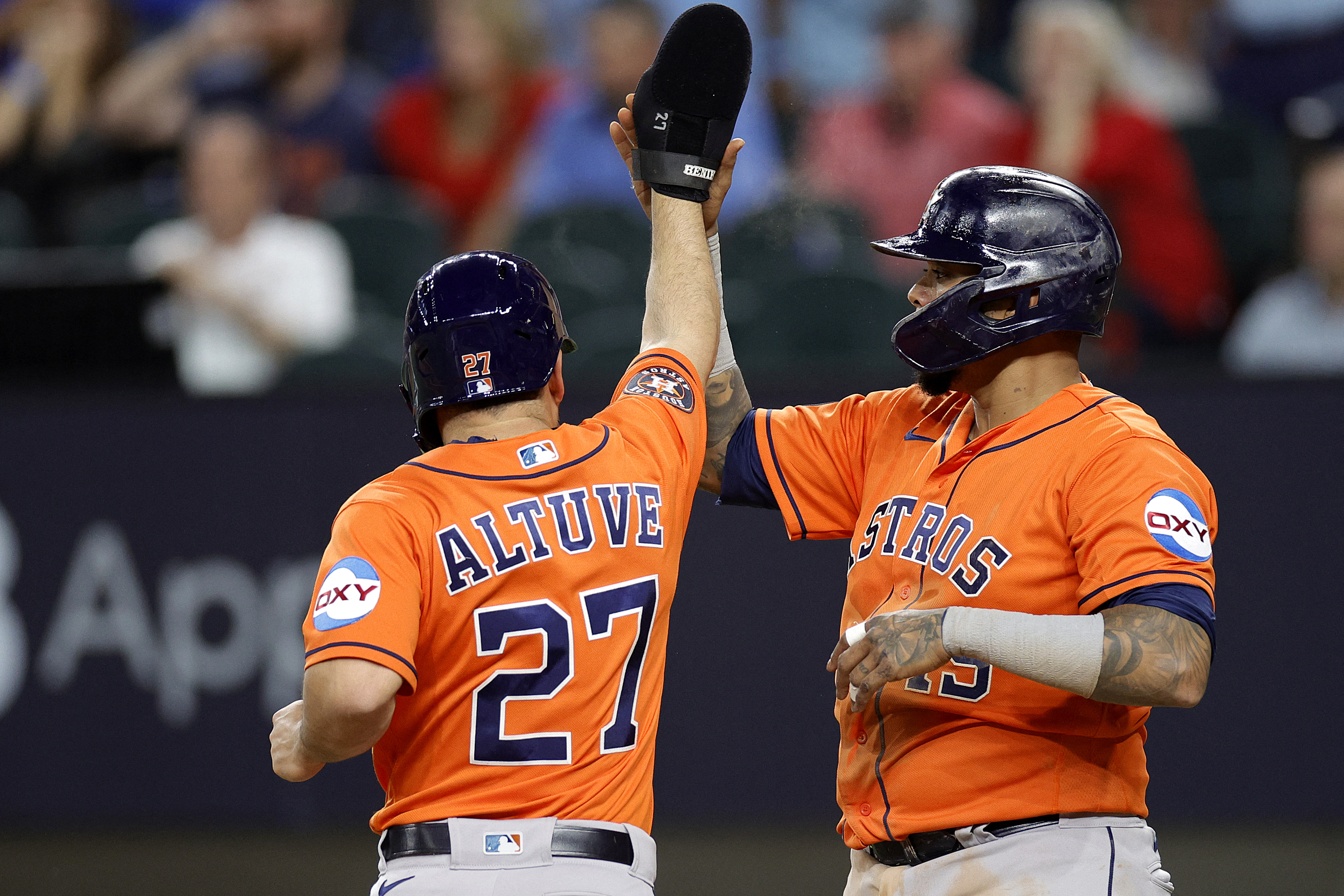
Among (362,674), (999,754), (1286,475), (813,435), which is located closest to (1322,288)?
(1286,475)

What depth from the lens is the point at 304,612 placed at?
6.12 m

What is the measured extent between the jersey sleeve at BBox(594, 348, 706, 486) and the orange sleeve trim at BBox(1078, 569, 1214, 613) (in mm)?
940

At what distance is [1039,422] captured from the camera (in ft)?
9.73

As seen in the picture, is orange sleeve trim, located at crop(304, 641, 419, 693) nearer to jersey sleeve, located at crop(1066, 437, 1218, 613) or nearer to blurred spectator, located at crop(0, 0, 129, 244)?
jersey sleeve, located at crop(1066, 437, 1218, 613)

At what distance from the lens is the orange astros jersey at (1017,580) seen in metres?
2.69

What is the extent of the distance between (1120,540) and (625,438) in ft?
3.38

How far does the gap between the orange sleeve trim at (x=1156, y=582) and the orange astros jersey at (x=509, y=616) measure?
2.96 feet

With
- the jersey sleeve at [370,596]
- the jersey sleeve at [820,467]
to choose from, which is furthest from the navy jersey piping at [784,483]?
the jersey sleeve at [370,596]

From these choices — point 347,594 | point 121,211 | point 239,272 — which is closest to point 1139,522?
point 347,594

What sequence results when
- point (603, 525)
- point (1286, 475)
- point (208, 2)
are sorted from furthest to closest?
point (208, 2) < point (1286, 475) < point (603, 525)

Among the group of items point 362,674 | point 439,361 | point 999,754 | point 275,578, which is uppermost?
point 439,361

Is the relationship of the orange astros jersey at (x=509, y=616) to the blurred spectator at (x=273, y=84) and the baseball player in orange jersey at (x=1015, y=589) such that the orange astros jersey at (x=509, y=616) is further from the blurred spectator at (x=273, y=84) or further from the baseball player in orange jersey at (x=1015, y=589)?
the blurred spectator at (x=273, y=84)

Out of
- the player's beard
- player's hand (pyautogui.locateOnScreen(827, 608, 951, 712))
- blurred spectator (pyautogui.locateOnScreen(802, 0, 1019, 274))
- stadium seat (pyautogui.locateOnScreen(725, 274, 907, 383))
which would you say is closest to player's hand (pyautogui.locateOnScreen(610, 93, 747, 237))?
the player's beard

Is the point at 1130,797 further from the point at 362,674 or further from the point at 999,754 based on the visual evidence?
the point at 362,674
